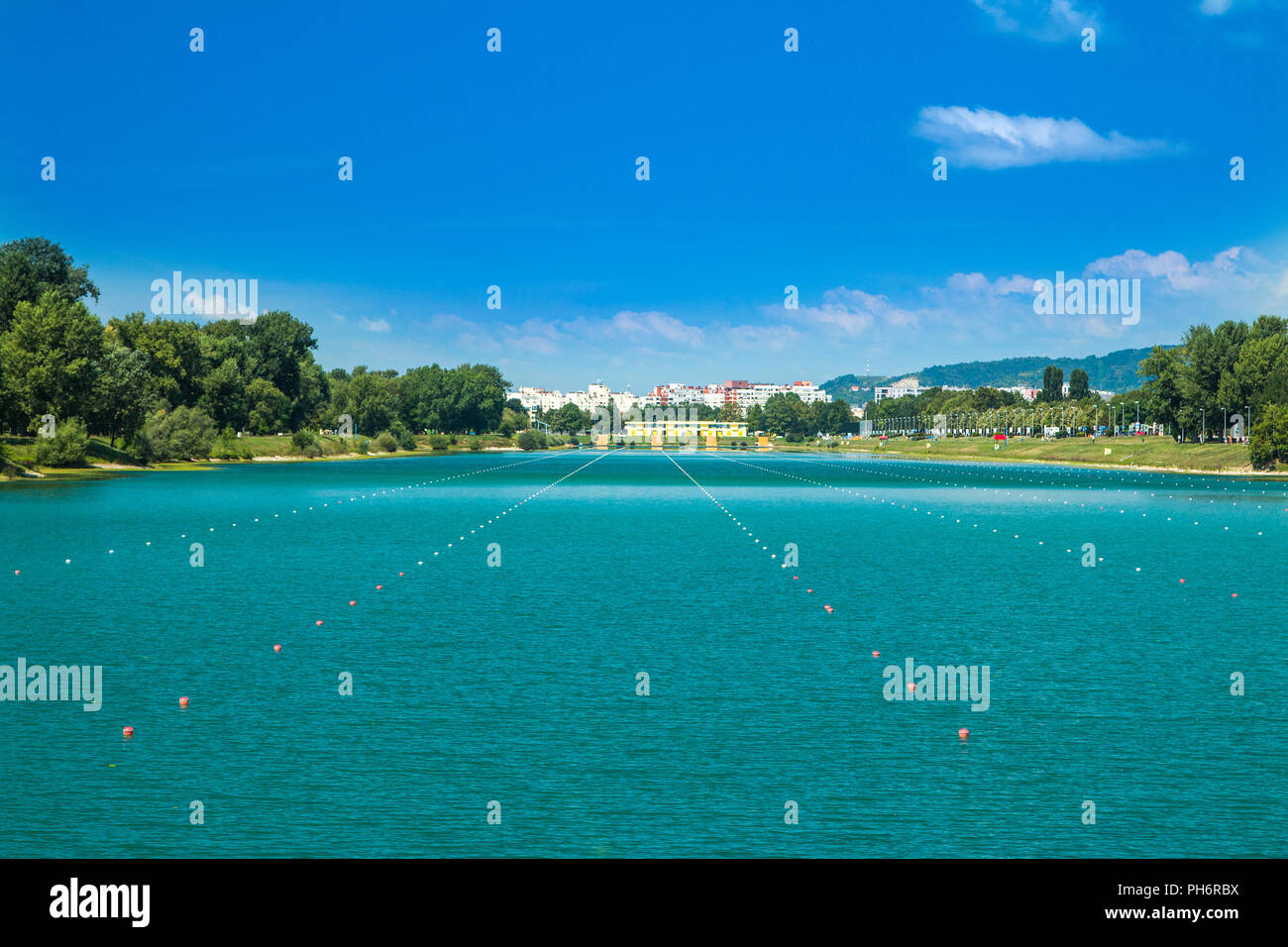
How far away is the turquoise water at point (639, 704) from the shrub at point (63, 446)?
63.9m

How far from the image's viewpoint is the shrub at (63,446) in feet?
325

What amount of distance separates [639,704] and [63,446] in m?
97.8

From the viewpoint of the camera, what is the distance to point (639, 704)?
17.7 m

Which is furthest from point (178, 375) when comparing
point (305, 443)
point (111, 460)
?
point (111, 460)

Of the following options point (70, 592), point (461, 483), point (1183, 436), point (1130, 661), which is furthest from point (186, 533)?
point (1183, 436)

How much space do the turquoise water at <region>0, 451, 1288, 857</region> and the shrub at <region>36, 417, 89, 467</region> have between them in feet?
210

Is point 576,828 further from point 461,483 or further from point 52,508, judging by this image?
point 461,483

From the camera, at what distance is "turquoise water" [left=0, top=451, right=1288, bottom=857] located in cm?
1236

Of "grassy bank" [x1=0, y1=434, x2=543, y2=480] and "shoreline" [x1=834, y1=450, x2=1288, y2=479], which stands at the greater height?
"grassy bank" [x1=0, y1=434, x2=543, y2=480]

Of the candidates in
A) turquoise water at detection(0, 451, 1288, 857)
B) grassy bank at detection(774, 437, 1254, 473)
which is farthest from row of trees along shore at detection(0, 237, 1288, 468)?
turquoise water at detection(0, 451, 1288, 857)

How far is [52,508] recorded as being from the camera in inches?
2403

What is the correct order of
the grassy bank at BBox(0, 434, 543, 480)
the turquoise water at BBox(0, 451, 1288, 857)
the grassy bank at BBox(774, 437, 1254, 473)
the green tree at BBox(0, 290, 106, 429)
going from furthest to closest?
1. the grassy bank at BBox(774, 437, 1254, 473)
2. the green tree at BBox(0, 290, 106, 429)
3. the grassy bank at BBox(0, 434, 543, 480)
4. the turquoise water at BBox(0, 451, 1288, 857)

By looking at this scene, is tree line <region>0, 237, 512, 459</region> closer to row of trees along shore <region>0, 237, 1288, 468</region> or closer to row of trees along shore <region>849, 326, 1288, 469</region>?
row of trees along shore <region>0, 237, 1288, 468</region>

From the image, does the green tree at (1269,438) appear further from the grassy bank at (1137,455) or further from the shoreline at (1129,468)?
the grassy bank at (1137,455)
